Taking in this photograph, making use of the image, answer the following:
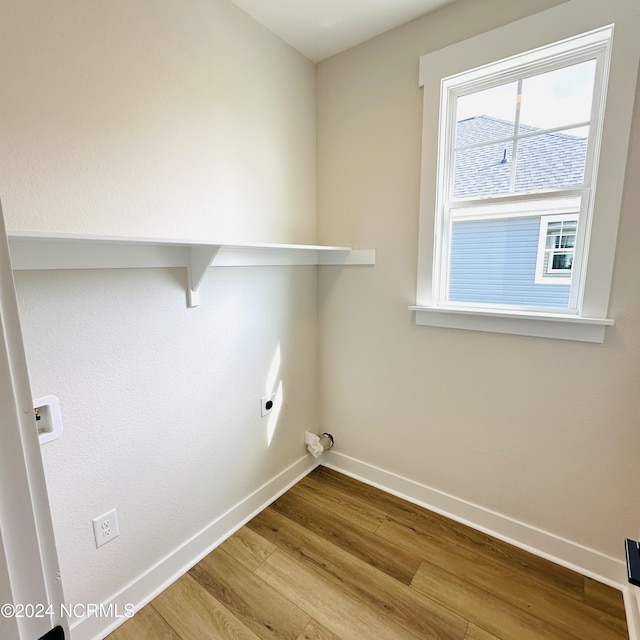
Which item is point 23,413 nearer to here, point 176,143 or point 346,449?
point 176,143

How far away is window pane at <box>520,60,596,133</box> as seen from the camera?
1.40 m

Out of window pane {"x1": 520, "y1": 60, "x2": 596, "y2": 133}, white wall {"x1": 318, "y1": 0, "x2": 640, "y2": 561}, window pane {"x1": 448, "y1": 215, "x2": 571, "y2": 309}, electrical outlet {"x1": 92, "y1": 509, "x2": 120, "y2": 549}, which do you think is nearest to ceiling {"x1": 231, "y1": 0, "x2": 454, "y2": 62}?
white wall {"x1": 318, "y1": 0, "x2": 640, "y2": 561}

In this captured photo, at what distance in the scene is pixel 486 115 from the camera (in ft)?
5.30

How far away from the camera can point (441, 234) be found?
1765 millimetres

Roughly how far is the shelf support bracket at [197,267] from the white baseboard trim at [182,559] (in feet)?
3.54

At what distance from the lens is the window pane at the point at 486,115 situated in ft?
5.13

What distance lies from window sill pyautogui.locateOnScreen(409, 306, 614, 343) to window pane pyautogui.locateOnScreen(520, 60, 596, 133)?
80cm

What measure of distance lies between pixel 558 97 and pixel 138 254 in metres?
1.79

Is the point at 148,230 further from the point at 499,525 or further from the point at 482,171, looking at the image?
the point at 499,525

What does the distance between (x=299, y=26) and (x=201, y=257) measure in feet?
4.13

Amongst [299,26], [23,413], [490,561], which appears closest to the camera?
[23,413]

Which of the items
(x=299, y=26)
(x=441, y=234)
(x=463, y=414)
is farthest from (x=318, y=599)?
(x=299, y=26)

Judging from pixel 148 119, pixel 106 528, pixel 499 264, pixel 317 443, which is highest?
pixel 148 119

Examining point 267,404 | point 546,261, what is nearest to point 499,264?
point 546,261
